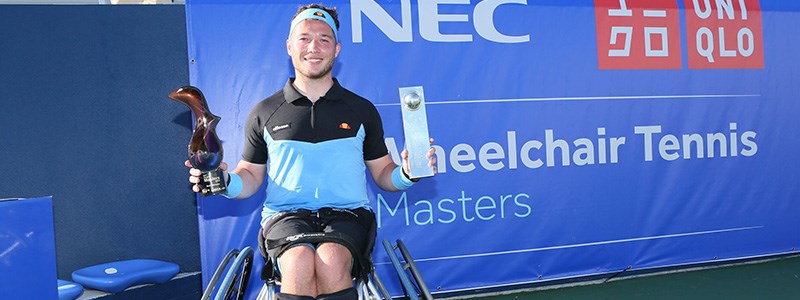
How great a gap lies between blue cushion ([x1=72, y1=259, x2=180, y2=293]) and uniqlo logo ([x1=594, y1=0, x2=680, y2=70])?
97.4 inches

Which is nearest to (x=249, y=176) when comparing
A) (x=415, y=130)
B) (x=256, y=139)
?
(x=256, y=139)

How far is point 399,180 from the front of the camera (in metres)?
2.38

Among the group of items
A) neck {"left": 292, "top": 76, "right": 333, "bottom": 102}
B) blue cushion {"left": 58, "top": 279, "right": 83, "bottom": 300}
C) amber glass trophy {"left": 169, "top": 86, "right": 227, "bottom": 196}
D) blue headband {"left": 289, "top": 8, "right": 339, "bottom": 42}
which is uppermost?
blue headband {"left": 289, "top": 8, "right": 339, "bottom": 42}

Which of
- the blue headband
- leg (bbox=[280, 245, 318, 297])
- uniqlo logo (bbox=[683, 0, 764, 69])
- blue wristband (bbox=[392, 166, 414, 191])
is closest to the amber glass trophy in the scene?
leg (bbox=[280, 245, 318, 297])

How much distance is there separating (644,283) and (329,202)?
2238 millimetres

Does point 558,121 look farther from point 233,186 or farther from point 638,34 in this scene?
point 233,186

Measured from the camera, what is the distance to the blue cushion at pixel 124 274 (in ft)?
10.4

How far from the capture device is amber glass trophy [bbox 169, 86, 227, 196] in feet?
6.70

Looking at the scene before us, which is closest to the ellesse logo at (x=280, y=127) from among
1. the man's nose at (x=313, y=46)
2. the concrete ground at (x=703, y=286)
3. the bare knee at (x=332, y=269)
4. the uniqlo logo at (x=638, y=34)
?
the man's nose at (x=313, y=46)

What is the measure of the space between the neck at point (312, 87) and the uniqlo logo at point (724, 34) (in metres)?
2.45

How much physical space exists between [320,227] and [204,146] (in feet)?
1.40

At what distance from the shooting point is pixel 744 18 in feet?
13.4

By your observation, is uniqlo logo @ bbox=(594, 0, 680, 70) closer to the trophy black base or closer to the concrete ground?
the concrete ground

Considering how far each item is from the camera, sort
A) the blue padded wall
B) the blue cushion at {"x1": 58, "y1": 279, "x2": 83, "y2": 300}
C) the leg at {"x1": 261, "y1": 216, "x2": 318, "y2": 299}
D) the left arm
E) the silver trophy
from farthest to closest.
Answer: the blue padded wall
the blue cushion at {"x1": 58, "y1": 279, "x2": 83, "y2": 300}
the left arm
the silver trophy
the leg at {"x1": 261, "y1": 216, "x2": 318, "y2": 299}
